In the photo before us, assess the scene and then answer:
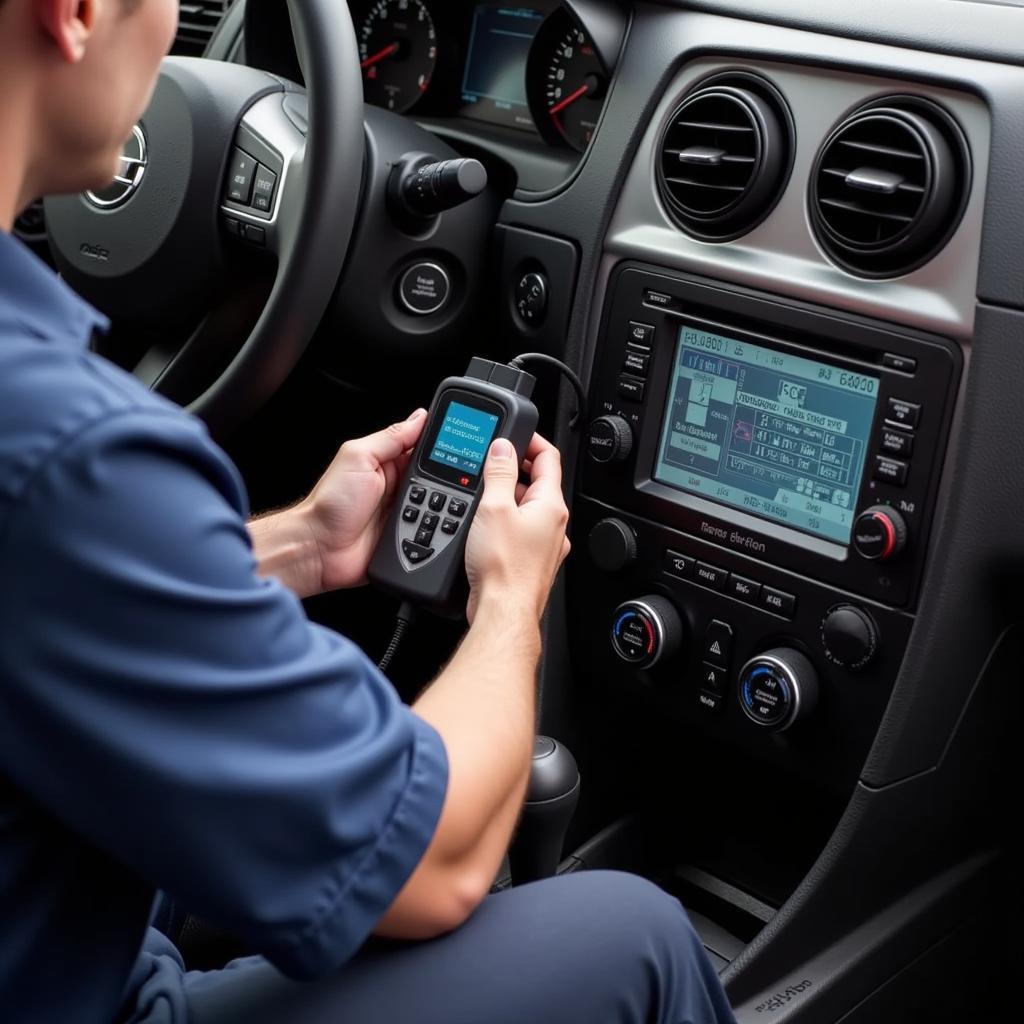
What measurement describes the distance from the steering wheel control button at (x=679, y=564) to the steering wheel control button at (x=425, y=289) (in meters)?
0.39

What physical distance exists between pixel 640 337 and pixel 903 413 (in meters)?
0.32

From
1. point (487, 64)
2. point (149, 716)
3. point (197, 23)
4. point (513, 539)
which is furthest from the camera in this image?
point (197, 23)

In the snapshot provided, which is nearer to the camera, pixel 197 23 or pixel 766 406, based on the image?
pixel 766 406

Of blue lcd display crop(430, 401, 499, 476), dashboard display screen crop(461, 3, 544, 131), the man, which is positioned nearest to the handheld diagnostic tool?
blue lcd display crop(430, 401, 499, 476)

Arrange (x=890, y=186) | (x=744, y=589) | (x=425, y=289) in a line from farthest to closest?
(x=425, y=289), (x=744, y=589), (x=890, y=186)

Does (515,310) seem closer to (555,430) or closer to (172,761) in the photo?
(555,430)

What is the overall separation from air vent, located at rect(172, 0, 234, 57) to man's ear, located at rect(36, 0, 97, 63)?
129 centimetres

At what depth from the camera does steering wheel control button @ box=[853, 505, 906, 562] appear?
1.33m

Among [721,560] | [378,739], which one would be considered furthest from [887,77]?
[378,739]

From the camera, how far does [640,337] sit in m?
1.53

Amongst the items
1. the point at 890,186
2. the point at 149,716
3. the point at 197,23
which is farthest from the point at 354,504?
the point at 197,23

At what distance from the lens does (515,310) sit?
1.69 m

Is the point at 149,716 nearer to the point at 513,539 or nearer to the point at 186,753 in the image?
the point at 186,753

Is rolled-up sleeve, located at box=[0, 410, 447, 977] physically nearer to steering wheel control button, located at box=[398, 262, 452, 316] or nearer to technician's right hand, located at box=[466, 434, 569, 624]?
technician's right hand, located at box=[466, 434, 569, 624]
